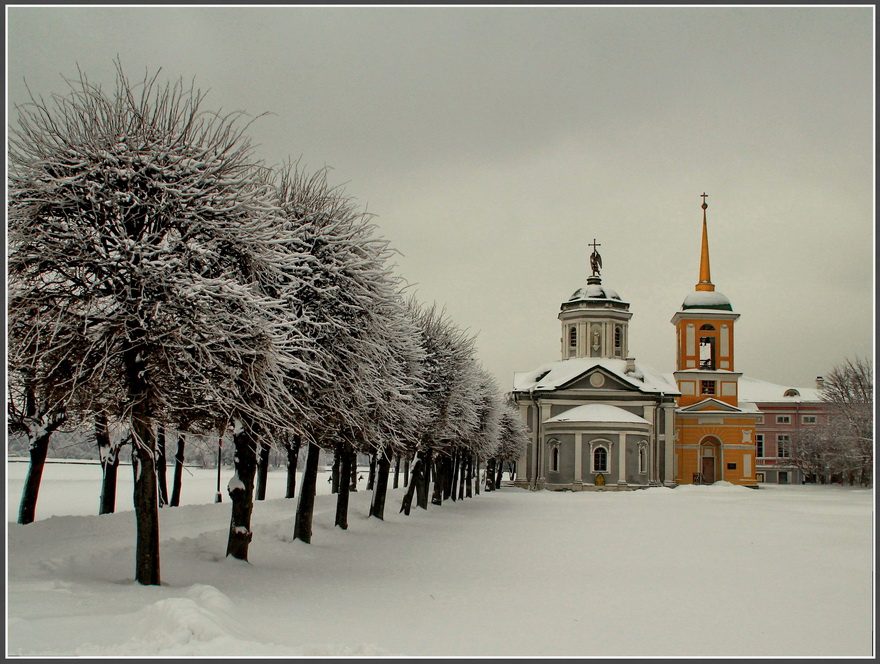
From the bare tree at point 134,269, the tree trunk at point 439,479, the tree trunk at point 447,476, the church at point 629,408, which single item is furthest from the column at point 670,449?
the bare tree at point 134,269

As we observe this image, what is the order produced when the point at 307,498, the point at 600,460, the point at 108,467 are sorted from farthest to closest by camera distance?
the point at 600,460 < the point at 108,467 < the point at 307,498

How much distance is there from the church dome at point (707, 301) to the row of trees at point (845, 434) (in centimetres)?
1107

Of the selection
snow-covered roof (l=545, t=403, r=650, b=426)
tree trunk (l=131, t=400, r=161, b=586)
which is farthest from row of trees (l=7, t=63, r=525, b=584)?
snow-covered roof (l=545, t=403, r=650, b=426)

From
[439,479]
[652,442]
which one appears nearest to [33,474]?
[439,479]

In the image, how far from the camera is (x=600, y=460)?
6825 centimetres

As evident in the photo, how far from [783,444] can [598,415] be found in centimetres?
3817

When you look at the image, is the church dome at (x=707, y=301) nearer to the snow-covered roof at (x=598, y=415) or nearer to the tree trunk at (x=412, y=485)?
the snow-covered roof at (x=598, y=415)

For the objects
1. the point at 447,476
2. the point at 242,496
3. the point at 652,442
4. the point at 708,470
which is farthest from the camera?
the point at 708,470

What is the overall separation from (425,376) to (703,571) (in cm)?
1318

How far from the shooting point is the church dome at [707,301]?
76.3 meters

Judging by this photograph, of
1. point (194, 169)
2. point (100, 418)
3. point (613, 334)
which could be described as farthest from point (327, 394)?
point (613, 334)

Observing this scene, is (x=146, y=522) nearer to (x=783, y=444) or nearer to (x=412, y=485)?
(x=412, y=485)

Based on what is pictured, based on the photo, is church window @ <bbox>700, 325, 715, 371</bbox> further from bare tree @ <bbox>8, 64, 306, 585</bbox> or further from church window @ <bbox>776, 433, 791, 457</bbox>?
bare tree @ <bbox>8, 64, 306, 585</bbox>

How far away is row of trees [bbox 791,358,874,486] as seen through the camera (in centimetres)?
5131
